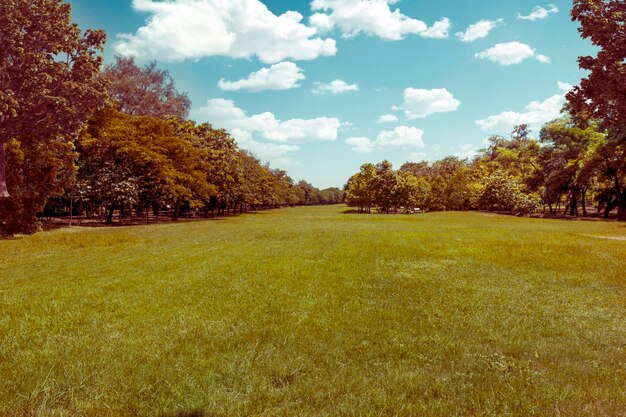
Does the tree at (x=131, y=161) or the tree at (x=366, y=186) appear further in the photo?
the tree at (x=366, y=186)

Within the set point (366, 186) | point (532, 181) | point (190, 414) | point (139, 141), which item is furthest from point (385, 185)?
point (190, 414)

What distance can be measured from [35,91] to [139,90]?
35886 millimetres

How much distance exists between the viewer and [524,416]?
4.86 metres

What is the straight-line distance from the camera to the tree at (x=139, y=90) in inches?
2126

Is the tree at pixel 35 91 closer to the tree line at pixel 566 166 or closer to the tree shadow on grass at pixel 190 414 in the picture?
the tree shadow on grass at pixel 190 414

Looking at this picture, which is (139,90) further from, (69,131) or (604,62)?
(604,62)

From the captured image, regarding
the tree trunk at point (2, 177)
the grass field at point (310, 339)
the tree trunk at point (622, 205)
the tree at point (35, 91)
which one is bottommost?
the grass field at point (310, 339)

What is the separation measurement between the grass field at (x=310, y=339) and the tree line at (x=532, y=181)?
1432 inches

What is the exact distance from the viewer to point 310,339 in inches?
292

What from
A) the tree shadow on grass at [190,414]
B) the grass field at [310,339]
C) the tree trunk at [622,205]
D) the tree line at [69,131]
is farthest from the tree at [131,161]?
the tree trunk at [622,205]

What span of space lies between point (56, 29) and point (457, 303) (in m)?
31.5

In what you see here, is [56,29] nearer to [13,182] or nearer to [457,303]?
[13,182]

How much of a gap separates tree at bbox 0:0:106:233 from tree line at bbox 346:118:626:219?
48.3 meters

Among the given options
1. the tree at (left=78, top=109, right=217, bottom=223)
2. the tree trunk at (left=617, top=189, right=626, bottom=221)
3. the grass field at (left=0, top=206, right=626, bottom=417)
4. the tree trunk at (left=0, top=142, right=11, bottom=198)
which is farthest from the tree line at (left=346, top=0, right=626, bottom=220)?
the tree at (left=78, top=109, right=217, bottom=223)
